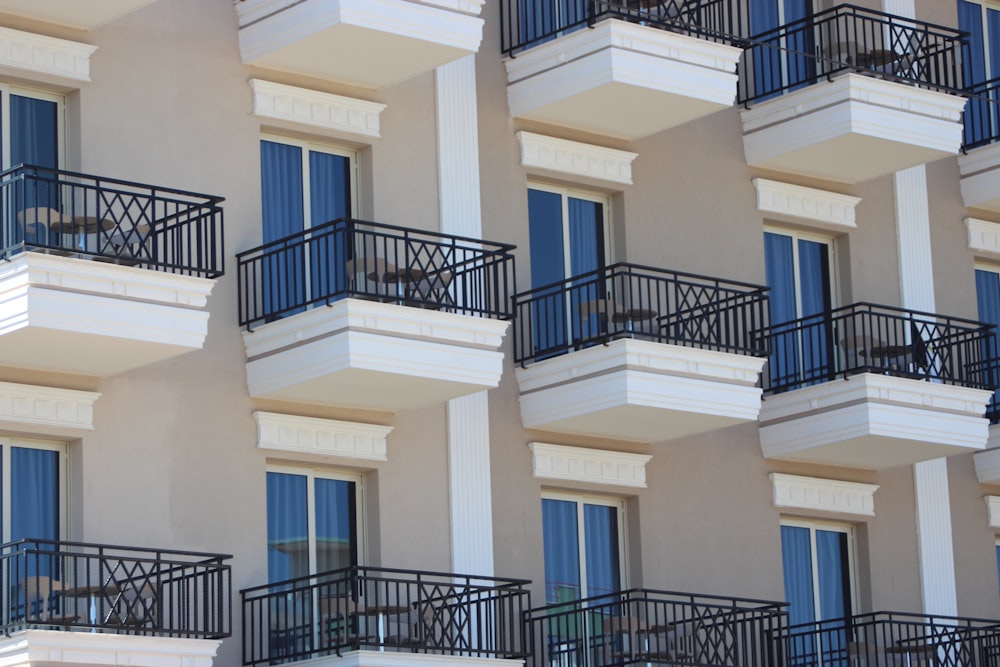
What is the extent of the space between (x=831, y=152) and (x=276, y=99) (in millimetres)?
6942

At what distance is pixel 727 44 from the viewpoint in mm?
25609

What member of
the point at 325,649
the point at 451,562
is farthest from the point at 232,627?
the point at 451,562

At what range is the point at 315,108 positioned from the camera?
23516 mm

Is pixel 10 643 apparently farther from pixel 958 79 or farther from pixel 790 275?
pixel 958 79

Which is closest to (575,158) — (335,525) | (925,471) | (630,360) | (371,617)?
(630,360)

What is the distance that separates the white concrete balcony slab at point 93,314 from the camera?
19.9 m

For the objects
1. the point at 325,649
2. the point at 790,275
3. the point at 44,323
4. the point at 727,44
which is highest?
the point at 727,44

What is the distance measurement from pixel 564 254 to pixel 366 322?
4.20 metres

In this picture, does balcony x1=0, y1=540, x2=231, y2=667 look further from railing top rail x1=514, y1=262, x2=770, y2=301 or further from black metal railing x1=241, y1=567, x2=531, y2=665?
railing top rail x1=514, y1=262, x2=770, y2=301

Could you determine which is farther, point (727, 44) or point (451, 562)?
point (727, 44)

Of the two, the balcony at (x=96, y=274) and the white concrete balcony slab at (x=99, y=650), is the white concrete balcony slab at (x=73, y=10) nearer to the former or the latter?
the balcony at (x=96, y=274)

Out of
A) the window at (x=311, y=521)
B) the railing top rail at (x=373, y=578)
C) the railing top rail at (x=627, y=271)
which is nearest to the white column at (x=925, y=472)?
the railing top rail at (x=627, y=271)

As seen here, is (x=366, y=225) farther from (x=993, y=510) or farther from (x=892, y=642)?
(x=993, y=510)

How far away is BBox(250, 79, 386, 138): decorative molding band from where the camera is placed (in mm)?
23125
